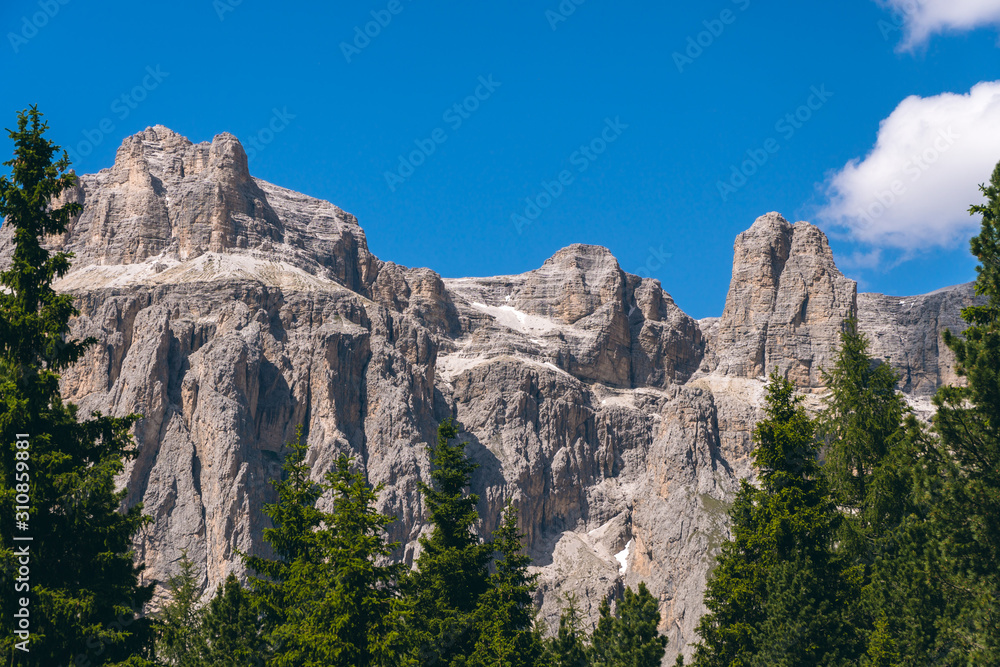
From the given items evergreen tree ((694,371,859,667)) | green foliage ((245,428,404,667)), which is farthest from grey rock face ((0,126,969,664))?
green foliage ((245,428,404,667))

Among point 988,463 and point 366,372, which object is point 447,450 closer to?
point 988,463

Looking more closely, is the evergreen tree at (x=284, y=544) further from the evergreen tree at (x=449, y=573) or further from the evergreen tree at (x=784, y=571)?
the evergreen tree at (x=784, y=571)

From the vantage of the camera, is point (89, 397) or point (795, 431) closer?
point (795, 431)

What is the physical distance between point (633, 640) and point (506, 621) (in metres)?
15.4

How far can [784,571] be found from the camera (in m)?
38.4

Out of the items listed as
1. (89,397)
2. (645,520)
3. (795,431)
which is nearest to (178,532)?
(89,397)

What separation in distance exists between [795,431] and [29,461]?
27.3 m

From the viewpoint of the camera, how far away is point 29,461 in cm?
2666

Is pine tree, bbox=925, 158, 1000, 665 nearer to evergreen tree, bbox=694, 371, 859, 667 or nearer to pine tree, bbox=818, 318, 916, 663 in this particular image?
pine tree, bbox=818, 318, 916, 663

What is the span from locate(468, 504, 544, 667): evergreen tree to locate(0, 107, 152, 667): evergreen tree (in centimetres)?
1620

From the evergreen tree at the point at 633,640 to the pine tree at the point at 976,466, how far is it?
1014 inches

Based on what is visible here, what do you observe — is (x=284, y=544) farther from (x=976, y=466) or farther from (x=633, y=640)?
(x=633, y=640)

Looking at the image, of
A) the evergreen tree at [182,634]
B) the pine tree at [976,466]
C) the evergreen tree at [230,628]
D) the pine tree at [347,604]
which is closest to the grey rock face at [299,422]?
the evergreen tree at [182,634]

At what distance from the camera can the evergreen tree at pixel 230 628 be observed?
46.1m
